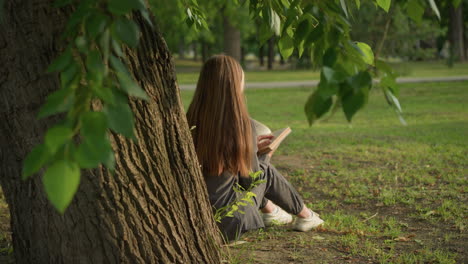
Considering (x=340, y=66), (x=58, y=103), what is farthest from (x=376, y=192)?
(x=58, y=103)

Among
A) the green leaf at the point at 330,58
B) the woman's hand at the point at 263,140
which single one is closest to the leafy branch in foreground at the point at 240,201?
the woman's hand at the point at 263,140

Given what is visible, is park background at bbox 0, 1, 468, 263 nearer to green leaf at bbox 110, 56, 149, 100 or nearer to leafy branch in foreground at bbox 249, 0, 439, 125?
leafy branch in foreground at bbox 249, 0, 439, 125

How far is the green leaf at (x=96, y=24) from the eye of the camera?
52.0 inches

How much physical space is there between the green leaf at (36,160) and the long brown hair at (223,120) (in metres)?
2.43

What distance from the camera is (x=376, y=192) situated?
527cm

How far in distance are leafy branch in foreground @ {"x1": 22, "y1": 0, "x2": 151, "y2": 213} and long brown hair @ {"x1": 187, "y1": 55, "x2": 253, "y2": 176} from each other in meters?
2.12

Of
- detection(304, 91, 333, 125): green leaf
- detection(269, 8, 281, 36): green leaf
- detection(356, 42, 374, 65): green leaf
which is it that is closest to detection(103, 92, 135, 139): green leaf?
detection(304, 91, 333, 125): green leaf

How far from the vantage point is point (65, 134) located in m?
1.17

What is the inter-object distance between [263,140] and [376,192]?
157cm

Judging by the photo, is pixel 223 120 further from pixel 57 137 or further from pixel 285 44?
pixel 57 137

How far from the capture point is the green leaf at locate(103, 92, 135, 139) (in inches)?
48.6

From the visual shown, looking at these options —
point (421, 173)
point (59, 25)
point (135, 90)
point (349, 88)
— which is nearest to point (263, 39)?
point (59, 25)

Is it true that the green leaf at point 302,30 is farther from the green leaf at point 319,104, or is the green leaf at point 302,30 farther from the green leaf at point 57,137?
the green leaf at point 57,137

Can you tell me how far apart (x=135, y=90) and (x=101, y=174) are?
1220 millimetres
